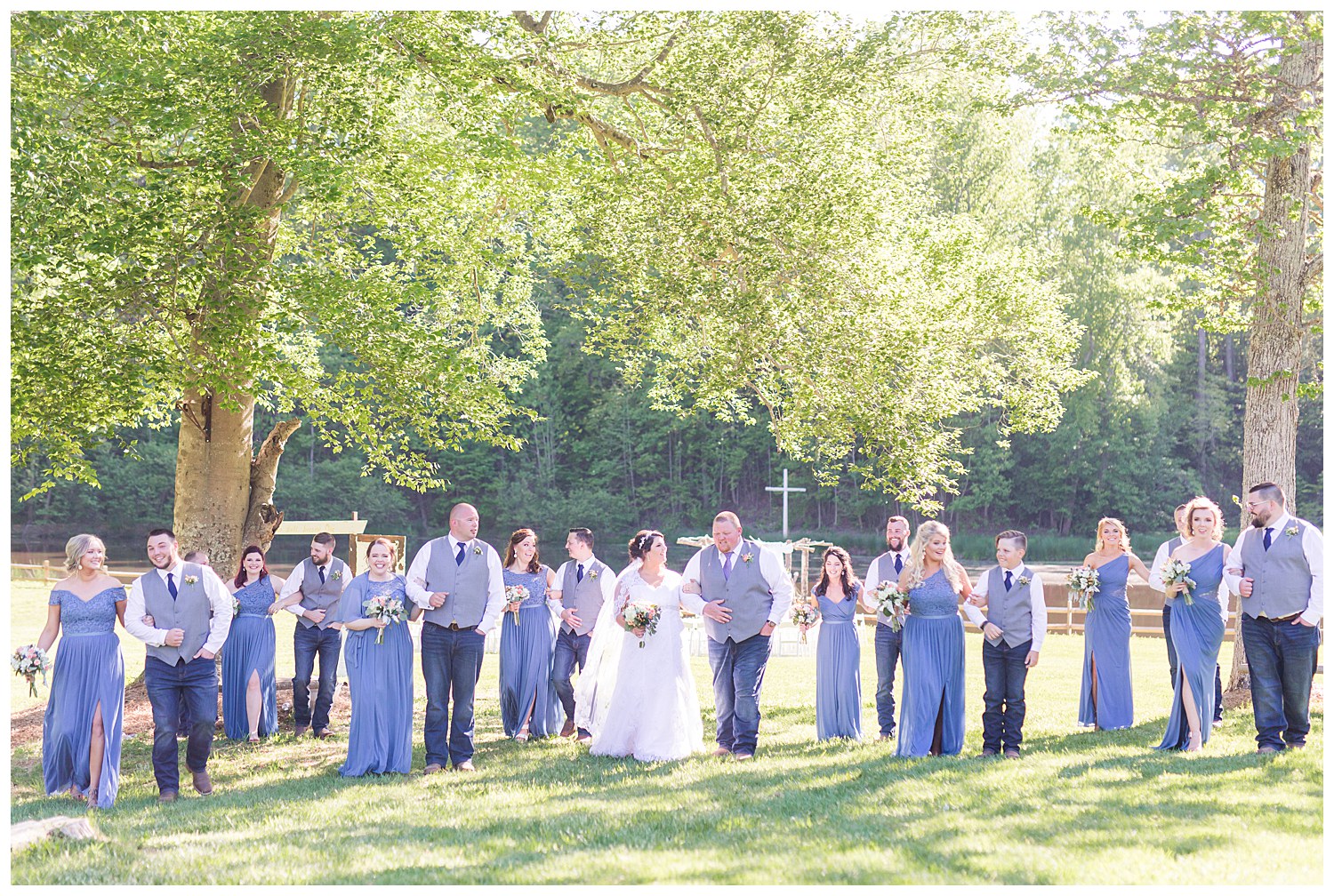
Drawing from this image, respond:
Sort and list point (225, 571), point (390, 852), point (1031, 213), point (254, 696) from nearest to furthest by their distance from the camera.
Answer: point (390, 852)
point (254, 696)
point (225, 571)
point (1031, 213)

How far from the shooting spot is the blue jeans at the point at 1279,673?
866 cm

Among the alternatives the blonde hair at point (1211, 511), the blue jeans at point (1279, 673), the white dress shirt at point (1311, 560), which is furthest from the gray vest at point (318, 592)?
the blue jeans at point (1279, 673)

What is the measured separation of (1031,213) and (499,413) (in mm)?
37360

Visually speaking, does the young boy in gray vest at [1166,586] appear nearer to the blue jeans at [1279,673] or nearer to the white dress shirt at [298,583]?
the blue jeans at [1279,673]

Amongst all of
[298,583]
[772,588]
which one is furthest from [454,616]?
[298,583]

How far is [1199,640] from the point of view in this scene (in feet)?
29.8

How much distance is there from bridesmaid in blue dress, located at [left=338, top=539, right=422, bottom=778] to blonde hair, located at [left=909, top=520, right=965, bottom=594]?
382 centimetres

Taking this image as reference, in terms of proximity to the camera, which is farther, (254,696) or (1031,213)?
(1031,213)

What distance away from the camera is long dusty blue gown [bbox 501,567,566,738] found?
11039 millimetres

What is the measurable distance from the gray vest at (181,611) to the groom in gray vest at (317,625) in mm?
3034

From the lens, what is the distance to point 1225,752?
29.0 ft

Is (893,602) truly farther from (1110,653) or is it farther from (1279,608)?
(1279,608)

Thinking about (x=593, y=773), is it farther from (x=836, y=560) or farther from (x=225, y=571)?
(x=225, y=571)

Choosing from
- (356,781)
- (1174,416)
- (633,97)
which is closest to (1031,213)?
(1174,416)
